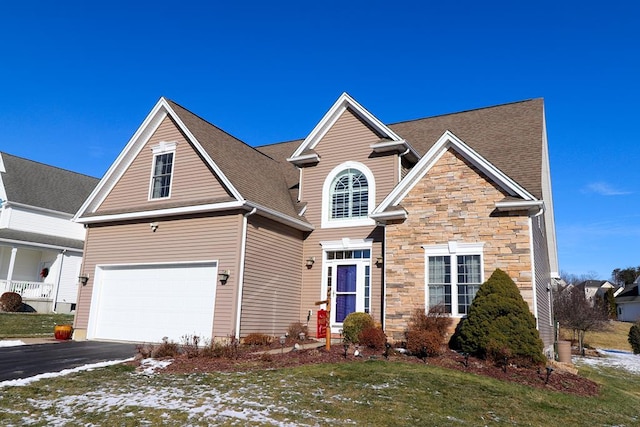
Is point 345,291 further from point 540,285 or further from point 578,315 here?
point 578,315

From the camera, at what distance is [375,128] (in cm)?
1669

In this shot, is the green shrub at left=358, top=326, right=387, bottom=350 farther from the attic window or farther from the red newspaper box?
the attic window

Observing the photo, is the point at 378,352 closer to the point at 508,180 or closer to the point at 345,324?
the point at 345,324

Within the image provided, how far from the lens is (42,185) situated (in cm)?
3066

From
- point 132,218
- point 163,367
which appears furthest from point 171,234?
point 163,367

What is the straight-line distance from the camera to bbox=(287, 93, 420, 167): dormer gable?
16.1 m

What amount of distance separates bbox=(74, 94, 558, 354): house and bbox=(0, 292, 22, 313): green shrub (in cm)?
950

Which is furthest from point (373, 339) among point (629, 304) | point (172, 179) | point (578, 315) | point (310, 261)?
point (629, 304)

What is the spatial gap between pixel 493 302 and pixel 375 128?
778 cm

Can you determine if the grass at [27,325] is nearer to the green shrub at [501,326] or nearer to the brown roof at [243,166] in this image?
the brown roof at [243,166]

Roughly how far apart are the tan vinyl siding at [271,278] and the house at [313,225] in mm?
59

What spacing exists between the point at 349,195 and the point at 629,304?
57.3 metres

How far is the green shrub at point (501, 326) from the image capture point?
1061 centimetres

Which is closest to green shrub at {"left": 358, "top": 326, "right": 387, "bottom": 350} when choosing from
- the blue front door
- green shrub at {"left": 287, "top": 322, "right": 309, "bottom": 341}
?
green shrub at {"left": 287, "top": 322, "right": 309, "bottom": 341}
